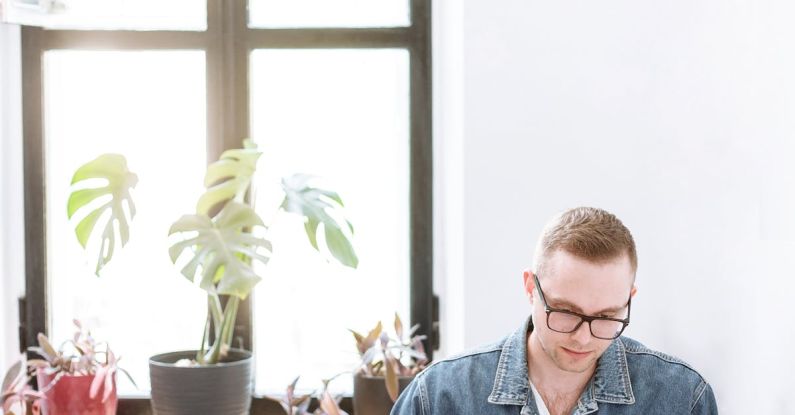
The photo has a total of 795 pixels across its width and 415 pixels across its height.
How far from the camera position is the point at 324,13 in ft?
8.61

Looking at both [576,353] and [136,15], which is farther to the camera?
[136,15]

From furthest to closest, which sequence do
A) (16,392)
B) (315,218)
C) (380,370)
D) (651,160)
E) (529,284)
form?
(380,370), (315,218), (16,392), (651,160), (529,284)

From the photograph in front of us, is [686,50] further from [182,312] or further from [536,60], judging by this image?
[182,312]

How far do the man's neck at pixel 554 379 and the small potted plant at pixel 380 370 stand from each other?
724 mm

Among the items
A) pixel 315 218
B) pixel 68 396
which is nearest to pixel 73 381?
pixel 68 396

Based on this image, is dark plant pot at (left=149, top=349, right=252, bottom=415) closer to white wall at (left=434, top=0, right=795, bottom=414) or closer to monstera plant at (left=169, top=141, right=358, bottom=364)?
monstera plant at (left=169, top=141, right=358, bottom=364)

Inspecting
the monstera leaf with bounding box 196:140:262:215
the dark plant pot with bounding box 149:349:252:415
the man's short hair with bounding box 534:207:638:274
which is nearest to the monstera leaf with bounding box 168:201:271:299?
the monstera leaf with bounding box 196:140:262:215

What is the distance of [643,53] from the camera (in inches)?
72.7

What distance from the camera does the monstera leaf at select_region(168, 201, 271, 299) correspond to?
2014 millimetres

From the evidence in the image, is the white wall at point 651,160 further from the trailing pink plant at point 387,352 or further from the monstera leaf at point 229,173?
the monstera leaf at point 229,173

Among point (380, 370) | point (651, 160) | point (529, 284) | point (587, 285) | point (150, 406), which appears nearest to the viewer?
point (587, 285)

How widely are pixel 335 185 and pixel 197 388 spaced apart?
862 mm

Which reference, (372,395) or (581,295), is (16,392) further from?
(581,295)

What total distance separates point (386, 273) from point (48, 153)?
1.31 meters
